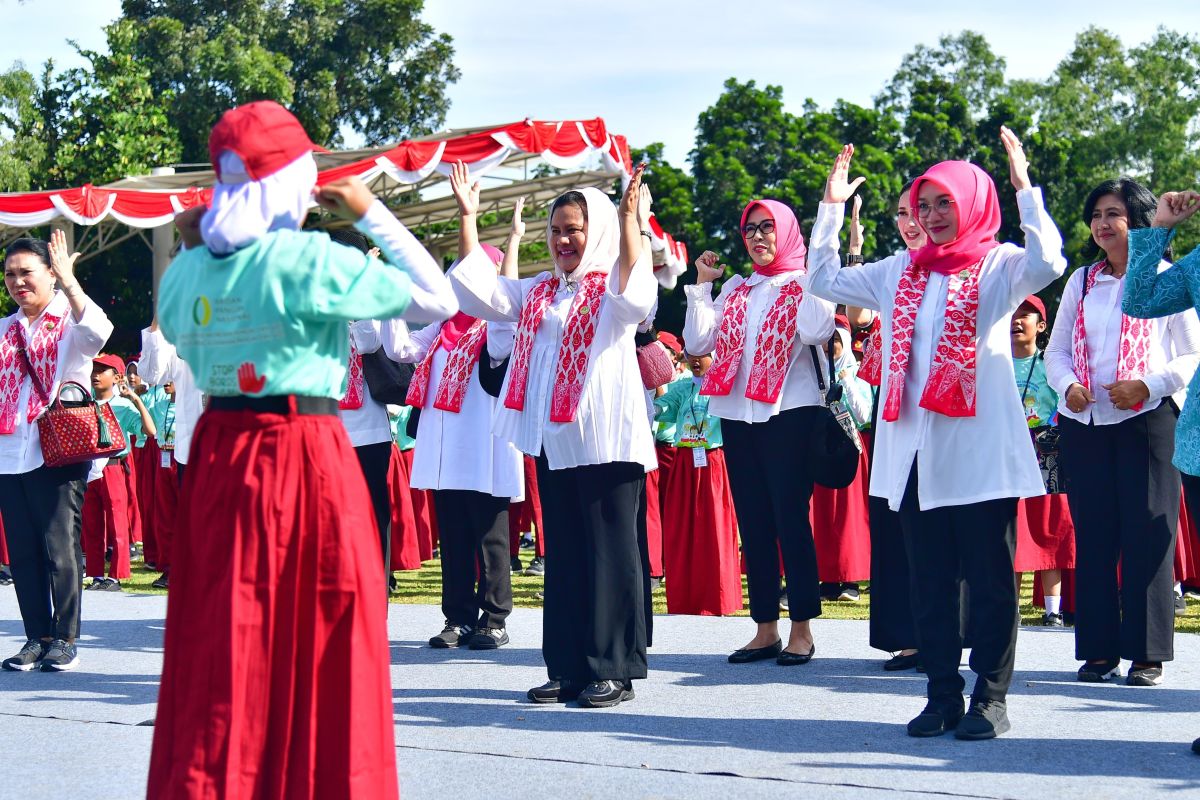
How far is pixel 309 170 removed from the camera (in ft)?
13.1

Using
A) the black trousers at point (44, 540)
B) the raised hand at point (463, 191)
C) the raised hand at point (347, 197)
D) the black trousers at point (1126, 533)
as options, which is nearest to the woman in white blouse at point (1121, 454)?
the black trousers at point (1126, 533)

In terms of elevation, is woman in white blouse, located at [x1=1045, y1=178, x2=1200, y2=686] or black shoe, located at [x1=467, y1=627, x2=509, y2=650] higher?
woman in white blouse, located at [x1=1045, y1=178, x2=1200, y2=686]

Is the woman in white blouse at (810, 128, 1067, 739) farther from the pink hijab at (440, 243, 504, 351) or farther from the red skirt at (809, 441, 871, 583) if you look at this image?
the red skirt at (809, 441, 871, 583)

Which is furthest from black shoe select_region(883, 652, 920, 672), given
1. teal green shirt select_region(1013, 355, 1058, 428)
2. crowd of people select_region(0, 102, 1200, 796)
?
teal green shirt select_region(1013, 355, 1058, 428)

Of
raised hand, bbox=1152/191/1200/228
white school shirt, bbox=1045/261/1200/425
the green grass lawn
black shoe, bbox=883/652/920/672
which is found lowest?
the green grass lawn

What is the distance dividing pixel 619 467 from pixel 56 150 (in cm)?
2666

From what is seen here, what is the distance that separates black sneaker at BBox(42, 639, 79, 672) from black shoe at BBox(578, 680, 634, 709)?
273cm

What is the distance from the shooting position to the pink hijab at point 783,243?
7.06m

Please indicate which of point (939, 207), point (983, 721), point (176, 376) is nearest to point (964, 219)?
point (939, 207)

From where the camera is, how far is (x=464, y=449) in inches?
304

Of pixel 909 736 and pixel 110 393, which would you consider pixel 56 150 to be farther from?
pixel 909 736

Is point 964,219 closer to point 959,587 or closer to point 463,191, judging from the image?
point 959,587

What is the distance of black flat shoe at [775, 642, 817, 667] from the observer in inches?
271

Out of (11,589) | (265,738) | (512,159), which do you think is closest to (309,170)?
(265,738)
